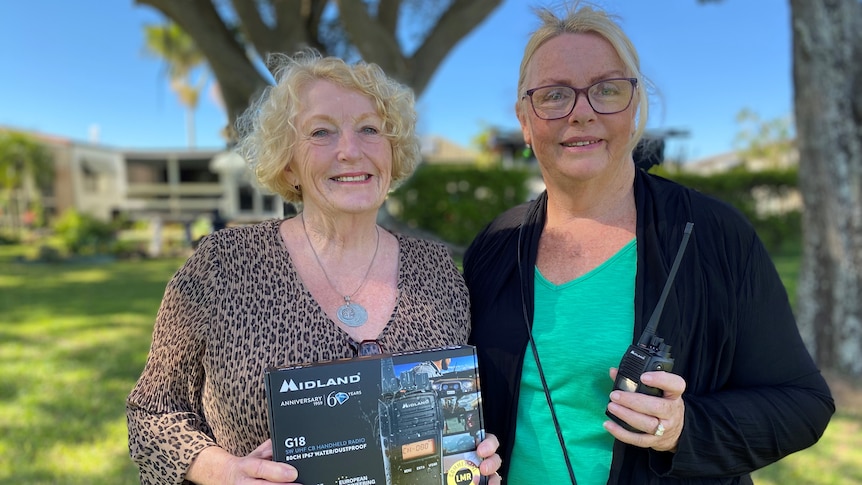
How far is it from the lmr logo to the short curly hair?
82cm

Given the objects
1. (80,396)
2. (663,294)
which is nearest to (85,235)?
(80,396)

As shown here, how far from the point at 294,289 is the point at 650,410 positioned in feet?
3.56

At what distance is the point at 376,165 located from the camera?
6.24 ft

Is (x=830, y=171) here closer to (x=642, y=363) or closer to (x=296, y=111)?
(x=642, y=363)

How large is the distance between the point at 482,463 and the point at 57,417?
471 cm

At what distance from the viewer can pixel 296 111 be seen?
1.86 metres

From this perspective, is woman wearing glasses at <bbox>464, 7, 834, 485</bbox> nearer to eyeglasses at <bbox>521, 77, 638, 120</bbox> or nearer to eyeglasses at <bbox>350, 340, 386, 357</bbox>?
eyeglasses at <bbox>521, 77, 638, 120</bbox>

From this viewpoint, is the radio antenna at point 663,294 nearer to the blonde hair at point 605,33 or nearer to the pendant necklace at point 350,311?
the blonde hair at point 605,33

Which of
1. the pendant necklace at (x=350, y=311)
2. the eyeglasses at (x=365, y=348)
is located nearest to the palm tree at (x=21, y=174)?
the pendant necklace at (x=350, y=311)

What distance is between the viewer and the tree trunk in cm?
466

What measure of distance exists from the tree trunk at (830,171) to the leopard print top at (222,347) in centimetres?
457

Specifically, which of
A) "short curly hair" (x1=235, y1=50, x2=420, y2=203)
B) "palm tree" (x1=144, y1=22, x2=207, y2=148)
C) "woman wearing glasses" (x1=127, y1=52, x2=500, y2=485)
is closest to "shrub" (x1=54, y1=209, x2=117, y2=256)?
"palm tree" (x1=144, y1=22, x2=207, y2=148)

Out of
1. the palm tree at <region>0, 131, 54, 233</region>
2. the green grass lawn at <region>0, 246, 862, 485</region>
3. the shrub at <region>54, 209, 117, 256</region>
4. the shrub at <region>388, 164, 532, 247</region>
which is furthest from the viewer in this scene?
the palm tree at <region>0, 131, 54, 233</region>

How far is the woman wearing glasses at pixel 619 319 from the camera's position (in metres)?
1.65
